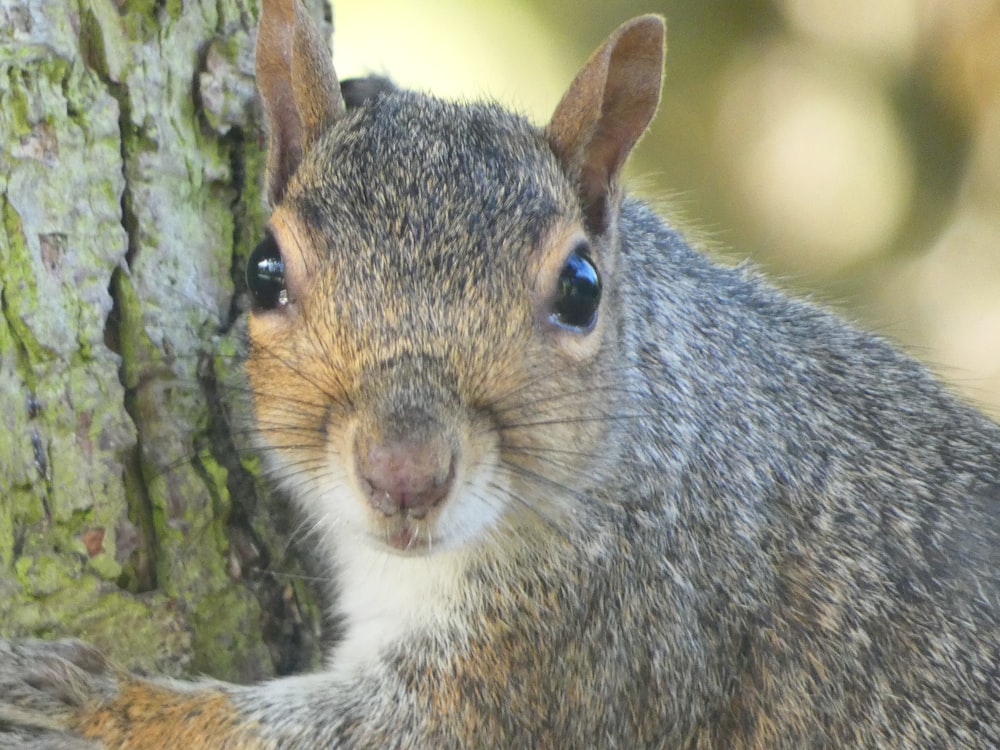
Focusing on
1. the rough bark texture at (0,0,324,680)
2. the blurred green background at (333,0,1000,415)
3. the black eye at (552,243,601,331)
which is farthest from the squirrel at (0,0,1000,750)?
the blurred green background at (333,0,1000,415)

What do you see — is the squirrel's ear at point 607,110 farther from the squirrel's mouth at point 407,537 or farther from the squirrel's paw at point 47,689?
the squirrel's paw at point 47,689

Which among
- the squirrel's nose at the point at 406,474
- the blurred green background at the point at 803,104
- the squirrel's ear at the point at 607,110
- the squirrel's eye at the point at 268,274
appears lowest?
the squirrel's nose at the point at 406,474

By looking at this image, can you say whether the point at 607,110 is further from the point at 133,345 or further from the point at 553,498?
the point at 133,345

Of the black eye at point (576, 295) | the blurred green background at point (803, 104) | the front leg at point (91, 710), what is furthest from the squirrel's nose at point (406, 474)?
the blurred green background at point (803, 104)

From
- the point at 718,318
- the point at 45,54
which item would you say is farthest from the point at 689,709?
the point at 45,54

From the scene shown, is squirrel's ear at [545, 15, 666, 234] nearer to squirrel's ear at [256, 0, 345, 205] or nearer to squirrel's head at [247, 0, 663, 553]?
squirrel's head at [247, 0, 663, 553]

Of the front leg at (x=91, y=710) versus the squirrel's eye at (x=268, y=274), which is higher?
the squirrel's eye at (x=268, y=274)

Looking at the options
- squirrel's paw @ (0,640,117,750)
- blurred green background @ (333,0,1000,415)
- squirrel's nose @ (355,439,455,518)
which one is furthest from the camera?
blurred green background @ (333,0,1000,415)
